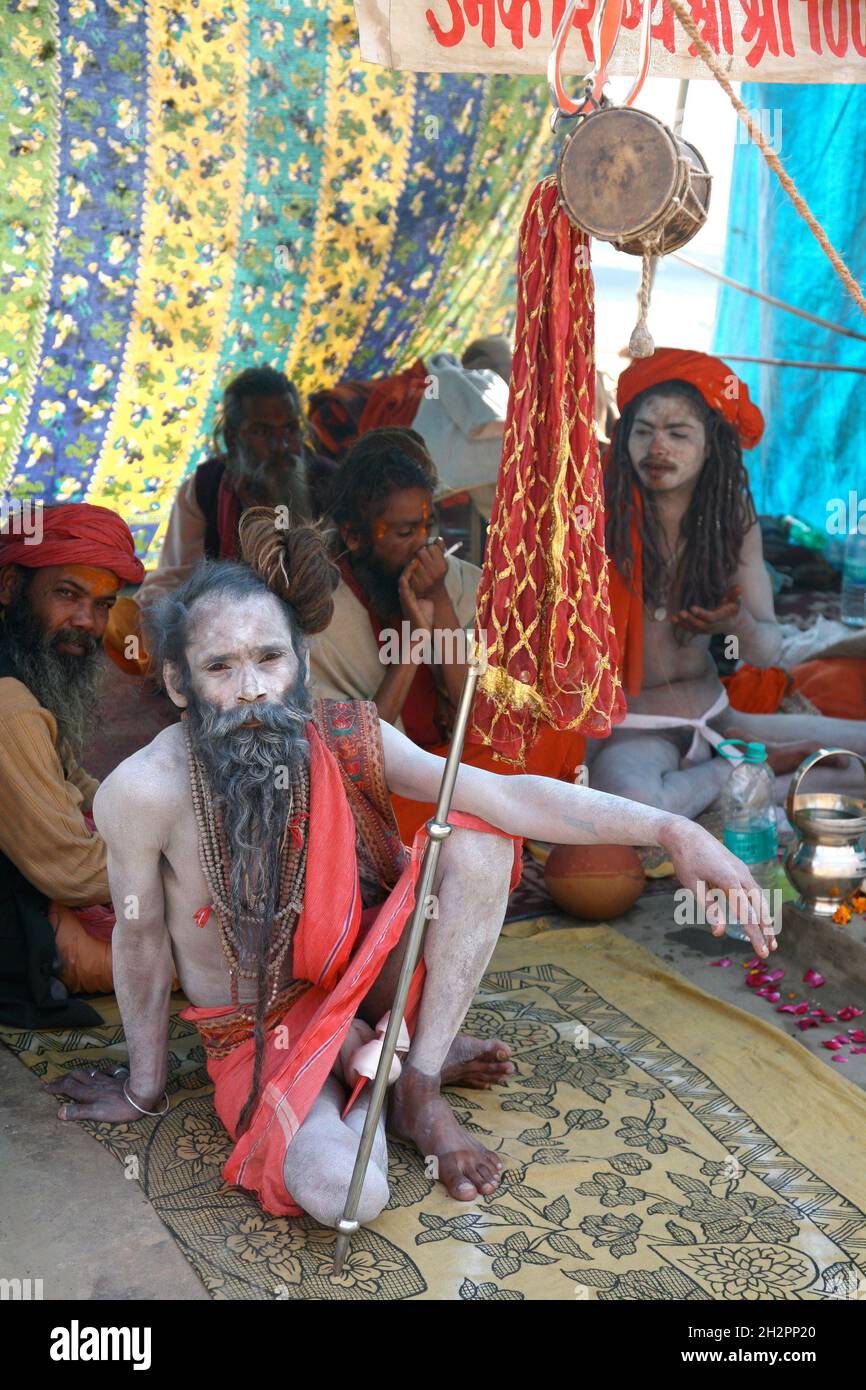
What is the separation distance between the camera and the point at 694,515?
5832 millimetres

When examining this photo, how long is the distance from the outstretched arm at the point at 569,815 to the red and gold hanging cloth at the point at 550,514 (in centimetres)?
29

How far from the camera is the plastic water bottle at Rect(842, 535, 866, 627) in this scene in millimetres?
7031

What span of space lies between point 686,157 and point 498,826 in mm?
1549

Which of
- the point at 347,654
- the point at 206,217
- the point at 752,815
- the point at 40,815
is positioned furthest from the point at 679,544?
the point at 40,815

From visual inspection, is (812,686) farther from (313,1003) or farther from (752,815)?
(313,1003)

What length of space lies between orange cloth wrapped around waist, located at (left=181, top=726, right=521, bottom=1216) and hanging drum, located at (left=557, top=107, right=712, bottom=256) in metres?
1.40

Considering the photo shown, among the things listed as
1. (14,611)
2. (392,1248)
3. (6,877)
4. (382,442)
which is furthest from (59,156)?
(392,1248)

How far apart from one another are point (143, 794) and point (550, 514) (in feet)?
3.82

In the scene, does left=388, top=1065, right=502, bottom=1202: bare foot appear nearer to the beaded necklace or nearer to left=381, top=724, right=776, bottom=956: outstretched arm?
the beaded necklace

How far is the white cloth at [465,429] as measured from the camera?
6.64 metres

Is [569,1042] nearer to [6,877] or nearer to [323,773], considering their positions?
[323,773]

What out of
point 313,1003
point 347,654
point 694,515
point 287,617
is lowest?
point 313,1003

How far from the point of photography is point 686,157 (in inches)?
103

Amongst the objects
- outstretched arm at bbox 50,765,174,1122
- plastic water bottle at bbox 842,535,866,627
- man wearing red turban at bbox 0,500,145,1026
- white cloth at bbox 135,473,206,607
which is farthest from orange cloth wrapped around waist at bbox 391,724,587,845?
plastic water bottle at bbox 842,535,866,627
